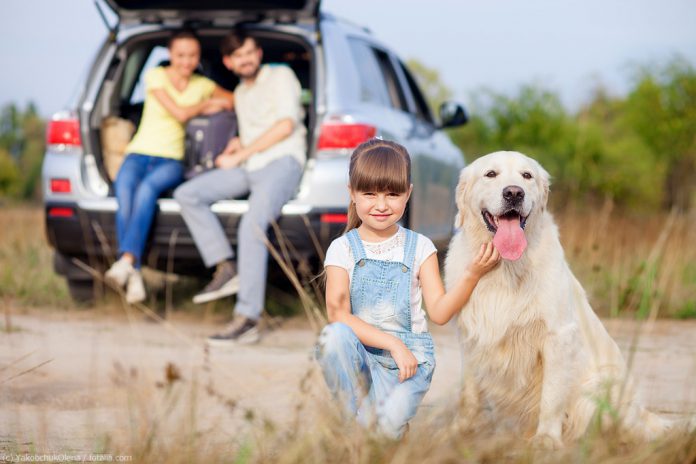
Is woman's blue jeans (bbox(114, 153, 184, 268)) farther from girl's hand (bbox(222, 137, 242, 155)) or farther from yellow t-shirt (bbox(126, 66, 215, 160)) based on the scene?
girl's hand (bbox(222, 137, 242, 155))

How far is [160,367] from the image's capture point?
4.75m

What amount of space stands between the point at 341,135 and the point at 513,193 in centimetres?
272

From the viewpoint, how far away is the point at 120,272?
18.8 ft

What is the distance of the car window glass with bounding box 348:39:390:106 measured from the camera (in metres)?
6.33

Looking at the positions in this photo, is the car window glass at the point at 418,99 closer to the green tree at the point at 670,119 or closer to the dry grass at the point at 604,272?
the dry grass at the point at 604,272

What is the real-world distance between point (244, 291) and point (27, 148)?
59.6 m

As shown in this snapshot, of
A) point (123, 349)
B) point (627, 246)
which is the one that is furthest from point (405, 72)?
point (123, 349)

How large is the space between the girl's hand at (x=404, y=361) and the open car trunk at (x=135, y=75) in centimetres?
317

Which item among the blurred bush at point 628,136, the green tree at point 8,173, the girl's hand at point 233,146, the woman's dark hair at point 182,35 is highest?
the woman's dark hair at point 182,35

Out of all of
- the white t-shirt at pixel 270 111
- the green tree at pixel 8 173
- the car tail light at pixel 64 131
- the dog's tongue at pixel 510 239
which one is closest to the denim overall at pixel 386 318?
the dog's tongue at pixel 510 239

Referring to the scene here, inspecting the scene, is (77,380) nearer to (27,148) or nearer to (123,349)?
(123,349)

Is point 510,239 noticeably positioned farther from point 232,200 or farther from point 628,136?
point 628,136

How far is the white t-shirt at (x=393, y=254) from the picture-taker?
9.82ft

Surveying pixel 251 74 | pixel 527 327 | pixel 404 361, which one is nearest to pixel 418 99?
pixel 251 74
